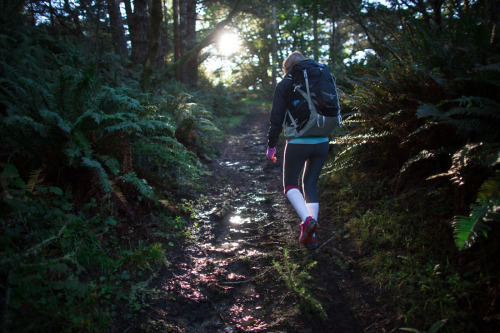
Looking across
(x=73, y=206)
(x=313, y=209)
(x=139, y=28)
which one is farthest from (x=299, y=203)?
(x=139, y=28)

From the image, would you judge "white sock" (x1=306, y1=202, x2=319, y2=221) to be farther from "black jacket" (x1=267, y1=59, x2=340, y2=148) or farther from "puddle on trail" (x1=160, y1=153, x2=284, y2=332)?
"black jacket" (x1=267, y1=59, x2=340, y2=148)

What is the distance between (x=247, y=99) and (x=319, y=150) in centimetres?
2049

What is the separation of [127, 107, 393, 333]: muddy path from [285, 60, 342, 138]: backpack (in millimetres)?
1542

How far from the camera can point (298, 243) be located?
3.79 m

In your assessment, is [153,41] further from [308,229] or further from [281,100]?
[308,229]

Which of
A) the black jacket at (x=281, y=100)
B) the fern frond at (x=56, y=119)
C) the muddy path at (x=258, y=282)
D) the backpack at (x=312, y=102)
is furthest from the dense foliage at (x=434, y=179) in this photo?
the fern frond at (x=56, y=119)

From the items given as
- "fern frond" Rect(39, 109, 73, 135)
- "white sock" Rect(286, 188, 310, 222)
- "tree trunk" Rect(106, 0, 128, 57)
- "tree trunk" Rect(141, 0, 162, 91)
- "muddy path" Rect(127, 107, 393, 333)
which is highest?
"tree trunk" Rect(106, 0, 128, 57)

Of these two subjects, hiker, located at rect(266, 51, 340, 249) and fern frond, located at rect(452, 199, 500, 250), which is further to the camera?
hiker, located at rect(266, 51, 340, 249)

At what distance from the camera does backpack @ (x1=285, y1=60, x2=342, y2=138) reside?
3.36 meters

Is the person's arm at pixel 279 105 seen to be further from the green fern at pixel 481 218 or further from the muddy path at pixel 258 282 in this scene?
the green fern at pixel 481 218

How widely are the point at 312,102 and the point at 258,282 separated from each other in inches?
86.7

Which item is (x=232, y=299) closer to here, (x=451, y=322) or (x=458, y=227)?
(x=451, y=322)

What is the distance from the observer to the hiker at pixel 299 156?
3562 millimetres

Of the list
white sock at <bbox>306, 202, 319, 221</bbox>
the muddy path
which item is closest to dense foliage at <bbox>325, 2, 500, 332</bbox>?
the muddy path
